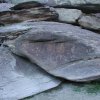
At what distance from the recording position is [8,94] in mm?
4516

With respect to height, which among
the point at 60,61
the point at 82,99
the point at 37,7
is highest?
the point at 37,7

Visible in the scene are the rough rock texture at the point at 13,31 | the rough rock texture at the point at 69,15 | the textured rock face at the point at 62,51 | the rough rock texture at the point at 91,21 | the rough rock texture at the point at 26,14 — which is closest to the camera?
the textured rock face at the point at 62,51

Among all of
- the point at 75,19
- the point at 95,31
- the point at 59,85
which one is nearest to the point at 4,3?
the point at 75,19

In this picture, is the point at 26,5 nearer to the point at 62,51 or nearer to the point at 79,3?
the point at 79,3

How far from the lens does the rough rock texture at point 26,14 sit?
5.91 metres

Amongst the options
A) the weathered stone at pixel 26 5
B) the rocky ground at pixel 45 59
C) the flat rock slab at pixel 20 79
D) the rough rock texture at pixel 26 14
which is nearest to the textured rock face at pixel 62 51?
the rocky ground at pixel 45 59

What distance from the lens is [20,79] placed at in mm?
4781

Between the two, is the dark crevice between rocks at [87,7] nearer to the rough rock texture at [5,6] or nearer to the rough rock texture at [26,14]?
the rough rock texture at [26,14]

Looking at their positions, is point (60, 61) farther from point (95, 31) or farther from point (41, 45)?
point (95, 31)

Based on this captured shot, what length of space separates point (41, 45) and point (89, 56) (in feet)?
2.76

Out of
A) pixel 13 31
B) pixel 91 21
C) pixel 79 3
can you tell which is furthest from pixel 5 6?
pixel 91 21

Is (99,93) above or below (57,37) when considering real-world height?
below

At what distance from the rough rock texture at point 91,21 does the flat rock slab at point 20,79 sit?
4.74 feet

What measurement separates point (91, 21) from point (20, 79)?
1.97 metres
